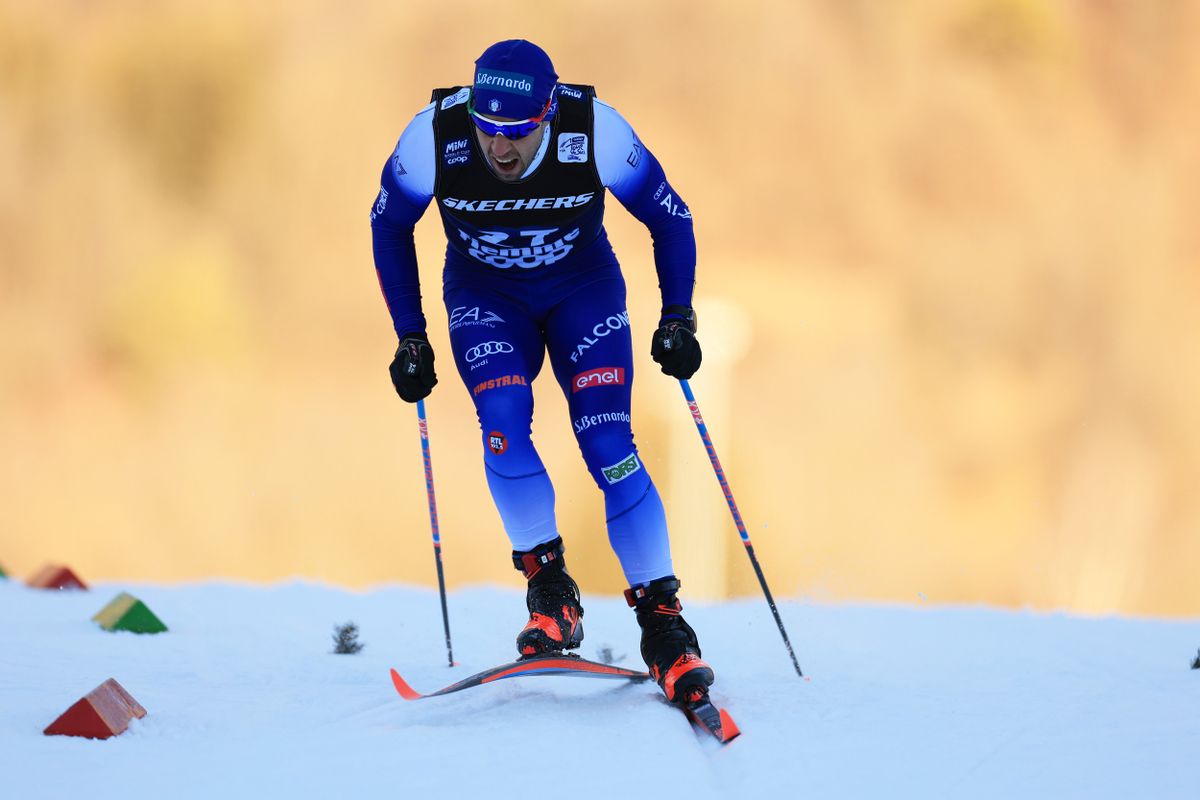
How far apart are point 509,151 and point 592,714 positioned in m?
1.84

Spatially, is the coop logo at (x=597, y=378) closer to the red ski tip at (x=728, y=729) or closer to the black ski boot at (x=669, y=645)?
the black ski boot at (x=669, y=645)

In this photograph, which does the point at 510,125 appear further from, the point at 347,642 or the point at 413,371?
the point at 347,642

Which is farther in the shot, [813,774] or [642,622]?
[642,622]

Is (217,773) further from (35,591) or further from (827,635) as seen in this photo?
(35,591)

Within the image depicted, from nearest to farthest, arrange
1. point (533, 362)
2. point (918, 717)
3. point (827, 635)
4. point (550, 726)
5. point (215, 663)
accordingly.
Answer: point (550, 726)
point (918, 717)
point (533, 362)
point (215, 663)
point (827, 635)

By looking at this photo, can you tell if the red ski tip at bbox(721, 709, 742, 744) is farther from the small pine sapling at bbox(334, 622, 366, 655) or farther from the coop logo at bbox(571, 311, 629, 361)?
the small pine sapling at bbox(334, 622, 366, 655)

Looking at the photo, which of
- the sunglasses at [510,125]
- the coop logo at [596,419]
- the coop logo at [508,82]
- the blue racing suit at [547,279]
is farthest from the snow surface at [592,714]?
the coop logo at [508,82]

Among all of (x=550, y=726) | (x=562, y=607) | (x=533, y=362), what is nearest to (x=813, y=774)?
(x=550, y=726)

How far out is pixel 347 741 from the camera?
10.0ft

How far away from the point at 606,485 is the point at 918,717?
1.27m

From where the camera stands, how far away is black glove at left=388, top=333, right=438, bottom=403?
4055 mm

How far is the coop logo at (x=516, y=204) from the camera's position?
388 cm

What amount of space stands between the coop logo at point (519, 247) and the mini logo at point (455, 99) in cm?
43

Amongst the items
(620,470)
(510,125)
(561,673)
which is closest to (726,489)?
(620,470)
